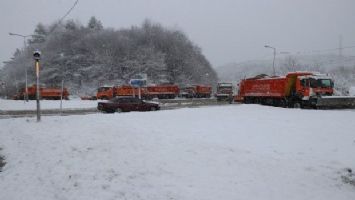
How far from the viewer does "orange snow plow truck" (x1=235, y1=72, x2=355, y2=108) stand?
30.1 metres

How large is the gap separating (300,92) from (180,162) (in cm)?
2257

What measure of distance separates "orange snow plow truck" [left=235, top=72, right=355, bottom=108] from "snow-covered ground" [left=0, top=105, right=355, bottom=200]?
41.9 ft

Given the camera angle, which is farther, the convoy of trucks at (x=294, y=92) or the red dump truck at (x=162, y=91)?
the red dump truck at (x=162, y=91)

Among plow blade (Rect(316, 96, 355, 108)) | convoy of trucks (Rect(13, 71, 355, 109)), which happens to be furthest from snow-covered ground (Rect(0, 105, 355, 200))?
convoy of trucks (Rect(13, 71, 355, 109))

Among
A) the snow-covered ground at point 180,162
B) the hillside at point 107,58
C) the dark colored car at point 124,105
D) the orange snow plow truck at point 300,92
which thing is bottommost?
the snow-covered ground at point 180,162

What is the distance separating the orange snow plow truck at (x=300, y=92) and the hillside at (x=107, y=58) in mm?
55966

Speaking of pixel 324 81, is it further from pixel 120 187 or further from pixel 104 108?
pixel 120 187

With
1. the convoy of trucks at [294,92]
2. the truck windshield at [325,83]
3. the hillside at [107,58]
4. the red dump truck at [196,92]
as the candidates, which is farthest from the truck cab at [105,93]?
the truck windshield at [325,83]

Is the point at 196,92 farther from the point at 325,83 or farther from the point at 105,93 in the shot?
the point at 325,83

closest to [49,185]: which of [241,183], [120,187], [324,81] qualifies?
[120,187]

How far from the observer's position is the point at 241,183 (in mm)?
10320

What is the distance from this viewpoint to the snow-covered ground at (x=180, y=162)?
9.73 m

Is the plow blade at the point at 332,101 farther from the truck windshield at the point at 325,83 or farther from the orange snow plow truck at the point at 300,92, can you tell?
the truck windshield at the point at 325,83

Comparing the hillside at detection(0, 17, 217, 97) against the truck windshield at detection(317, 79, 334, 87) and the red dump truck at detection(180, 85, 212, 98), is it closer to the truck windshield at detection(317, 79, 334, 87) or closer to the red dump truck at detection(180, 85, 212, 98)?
the red dump truck at detection(180, 85, 212, 98)
